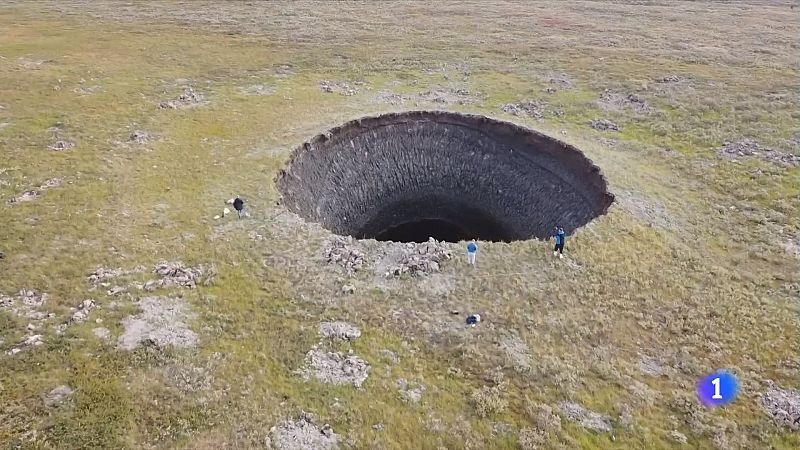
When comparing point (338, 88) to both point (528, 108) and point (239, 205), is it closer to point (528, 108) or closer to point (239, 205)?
point (528, 108)

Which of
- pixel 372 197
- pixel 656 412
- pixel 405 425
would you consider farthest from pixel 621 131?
pixel 405 425

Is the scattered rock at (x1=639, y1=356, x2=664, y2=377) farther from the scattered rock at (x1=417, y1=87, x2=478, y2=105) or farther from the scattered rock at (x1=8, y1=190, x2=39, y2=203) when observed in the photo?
the scattered rock at (x1=8, y1=190, x2=39, y2=203)

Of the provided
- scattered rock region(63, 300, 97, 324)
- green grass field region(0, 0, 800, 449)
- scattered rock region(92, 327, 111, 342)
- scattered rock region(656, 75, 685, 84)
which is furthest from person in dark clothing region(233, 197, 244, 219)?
scattered rock region(656, 75, 685, 84)

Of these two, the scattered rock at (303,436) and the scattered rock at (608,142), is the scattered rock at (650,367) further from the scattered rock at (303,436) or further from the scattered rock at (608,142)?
the scattered rock at (608,142)

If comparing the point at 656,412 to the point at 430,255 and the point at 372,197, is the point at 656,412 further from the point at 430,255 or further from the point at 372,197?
the point at 372,197

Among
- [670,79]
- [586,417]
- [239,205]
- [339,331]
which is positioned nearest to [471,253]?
[339,331]

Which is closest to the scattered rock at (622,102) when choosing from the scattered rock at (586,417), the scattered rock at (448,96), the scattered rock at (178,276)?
the scattered rock at (448,96)

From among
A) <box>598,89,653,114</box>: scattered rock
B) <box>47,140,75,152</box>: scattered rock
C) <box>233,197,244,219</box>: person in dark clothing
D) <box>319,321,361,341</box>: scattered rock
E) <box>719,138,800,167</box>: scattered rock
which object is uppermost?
<box>598,89,653,114</box>: scattered rock
